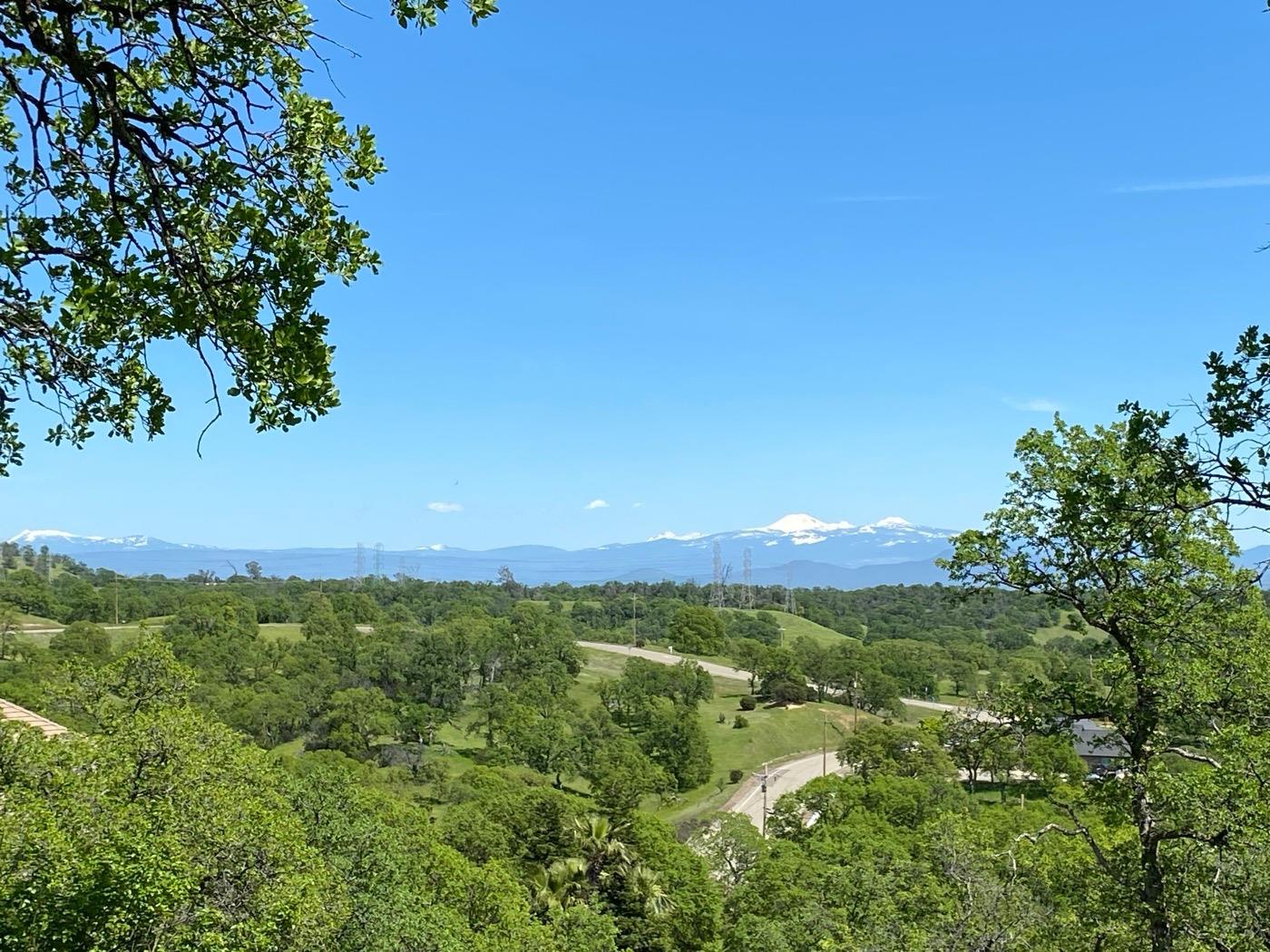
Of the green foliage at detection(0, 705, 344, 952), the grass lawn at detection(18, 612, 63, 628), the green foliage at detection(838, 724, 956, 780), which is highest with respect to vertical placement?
the green foliage at detection(0, 705, 344, 952)

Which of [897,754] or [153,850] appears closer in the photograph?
[153,850]

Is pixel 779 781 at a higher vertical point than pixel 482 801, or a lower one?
lower

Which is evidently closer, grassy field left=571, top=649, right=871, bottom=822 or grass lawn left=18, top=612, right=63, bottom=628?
grassy field left=571, top=649, right=871, bottom=822

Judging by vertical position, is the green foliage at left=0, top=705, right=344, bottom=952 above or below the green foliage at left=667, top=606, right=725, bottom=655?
above

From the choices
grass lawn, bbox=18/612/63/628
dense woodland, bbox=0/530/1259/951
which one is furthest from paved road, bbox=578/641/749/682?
grass lawn, bbox=18/612/63/628

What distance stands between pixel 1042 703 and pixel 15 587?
102480 mm

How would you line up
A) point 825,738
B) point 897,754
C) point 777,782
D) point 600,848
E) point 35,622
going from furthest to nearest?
point 35,622
point 825,738
point 777,782
point 897,754
point 600,848

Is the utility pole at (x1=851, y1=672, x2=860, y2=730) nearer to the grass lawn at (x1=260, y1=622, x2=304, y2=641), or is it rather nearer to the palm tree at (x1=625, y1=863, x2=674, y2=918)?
the palm tree at (x1=625, y1=863, x2=674, y2=918)

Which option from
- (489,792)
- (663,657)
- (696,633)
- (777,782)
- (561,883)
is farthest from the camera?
(696,633)

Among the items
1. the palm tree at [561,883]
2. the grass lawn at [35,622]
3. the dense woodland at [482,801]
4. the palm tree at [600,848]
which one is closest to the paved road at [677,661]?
the dense woodland at [482,801]

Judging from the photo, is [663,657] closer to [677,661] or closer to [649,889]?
[677,661]

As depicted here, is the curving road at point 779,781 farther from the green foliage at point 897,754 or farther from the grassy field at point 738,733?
the green foliage at point 897,754

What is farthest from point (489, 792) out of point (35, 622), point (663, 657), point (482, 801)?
point (35, 622)

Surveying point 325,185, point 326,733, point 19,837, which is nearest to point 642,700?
point 326,733
